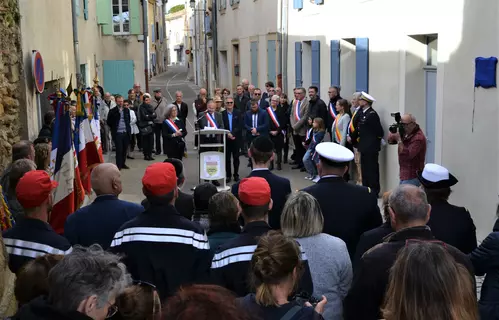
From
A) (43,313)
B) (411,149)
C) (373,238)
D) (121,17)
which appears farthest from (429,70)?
(121,17)

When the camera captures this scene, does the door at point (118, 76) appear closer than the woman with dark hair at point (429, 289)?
No

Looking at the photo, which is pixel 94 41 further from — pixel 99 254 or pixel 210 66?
pixel 99 254

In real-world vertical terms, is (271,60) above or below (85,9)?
below

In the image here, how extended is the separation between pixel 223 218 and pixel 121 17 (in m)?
23.4

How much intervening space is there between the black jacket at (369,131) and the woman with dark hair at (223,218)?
7320 mm

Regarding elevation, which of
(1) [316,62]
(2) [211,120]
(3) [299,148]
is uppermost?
(1) [316,62]

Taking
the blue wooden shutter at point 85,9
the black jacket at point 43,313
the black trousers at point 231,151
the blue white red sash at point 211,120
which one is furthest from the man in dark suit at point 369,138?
the blue wooden shutter at point 85,9

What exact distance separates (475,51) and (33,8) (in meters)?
6.84

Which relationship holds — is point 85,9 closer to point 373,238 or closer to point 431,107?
point 431,107

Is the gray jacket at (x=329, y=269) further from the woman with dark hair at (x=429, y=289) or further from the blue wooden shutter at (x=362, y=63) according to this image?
the blue wooden shutter at (x=362, y=63)

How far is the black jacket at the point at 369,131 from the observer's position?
11.6m

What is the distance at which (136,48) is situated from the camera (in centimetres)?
2762

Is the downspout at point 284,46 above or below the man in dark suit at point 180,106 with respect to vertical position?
above

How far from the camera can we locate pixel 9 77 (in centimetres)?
905
